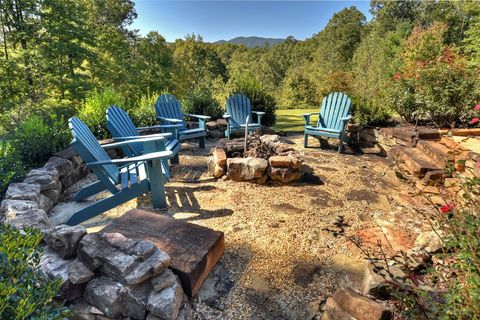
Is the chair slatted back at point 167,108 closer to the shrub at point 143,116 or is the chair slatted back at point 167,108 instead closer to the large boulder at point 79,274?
the shrub at point 143,116

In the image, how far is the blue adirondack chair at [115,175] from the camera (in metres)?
2.02

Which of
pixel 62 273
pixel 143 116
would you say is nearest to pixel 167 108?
pixel 143 116

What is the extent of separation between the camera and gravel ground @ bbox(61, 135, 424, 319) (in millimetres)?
1490

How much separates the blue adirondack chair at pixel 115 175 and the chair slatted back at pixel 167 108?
1.50 m

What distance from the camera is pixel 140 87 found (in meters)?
10.2

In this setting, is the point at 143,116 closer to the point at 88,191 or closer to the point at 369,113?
the point at 88,191

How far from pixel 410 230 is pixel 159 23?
11566 mm

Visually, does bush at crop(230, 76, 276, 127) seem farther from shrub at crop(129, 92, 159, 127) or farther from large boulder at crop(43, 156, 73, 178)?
large boulder at crop(43, 156, 73, 178)

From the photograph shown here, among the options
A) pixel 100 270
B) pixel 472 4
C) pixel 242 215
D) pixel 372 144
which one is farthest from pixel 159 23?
pixel 472 4

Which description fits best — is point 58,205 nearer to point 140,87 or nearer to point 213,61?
point 140,87

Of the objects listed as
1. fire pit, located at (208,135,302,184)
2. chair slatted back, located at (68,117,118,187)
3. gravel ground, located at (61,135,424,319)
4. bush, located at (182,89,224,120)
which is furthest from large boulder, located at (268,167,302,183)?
bush, located at (182,89,224,120)

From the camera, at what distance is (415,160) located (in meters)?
3.06

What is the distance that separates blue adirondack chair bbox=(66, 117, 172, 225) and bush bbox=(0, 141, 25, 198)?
0.49 metres

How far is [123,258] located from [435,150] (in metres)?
3.37
